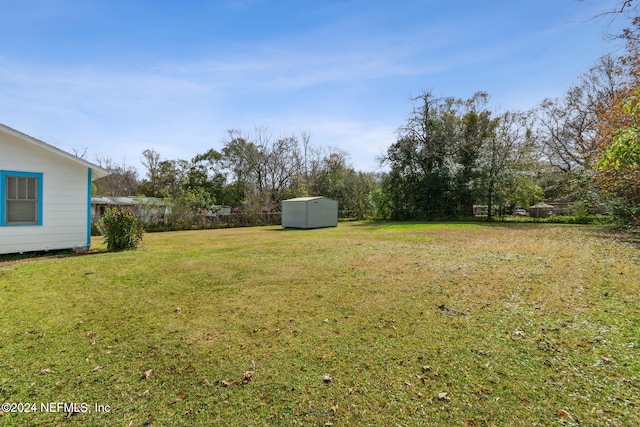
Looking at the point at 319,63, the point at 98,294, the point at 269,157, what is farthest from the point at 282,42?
the point at 269,157

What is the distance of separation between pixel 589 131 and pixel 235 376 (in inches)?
1154

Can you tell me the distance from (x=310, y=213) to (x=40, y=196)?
40.5 feet

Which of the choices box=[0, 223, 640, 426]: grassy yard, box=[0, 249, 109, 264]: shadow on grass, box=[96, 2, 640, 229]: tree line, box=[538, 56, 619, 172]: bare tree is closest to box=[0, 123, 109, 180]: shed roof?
box=[0, 249, 109, 264]: shadow on grass

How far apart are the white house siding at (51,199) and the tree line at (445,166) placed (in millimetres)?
9433

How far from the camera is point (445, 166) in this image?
23094mm

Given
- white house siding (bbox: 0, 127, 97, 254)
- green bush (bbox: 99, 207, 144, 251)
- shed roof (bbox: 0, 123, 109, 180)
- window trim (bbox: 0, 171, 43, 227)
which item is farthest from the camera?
green bush (bbox: 99, 207, 144, 251)

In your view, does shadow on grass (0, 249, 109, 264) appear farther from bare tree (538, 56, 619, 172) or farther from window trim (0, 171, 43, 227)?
bare tree (538, 56, 619, 172)

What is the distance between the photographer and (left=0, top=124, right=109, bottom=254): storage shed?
7.40 metres

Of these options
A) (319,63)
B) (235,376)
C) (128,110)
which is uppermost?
(319,63)

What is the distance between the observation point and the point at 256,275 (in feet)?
19.7

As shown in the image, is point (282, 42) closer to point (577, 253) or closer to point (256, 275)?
point (256, 275)

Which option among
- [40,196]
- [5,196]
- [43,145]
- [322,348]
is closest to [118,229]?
[40,196]

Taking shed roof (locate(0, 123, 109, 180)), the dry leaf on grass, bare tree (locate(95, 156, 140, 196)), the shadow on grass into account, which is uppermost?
bare tree (locate(95, 156, 140, 196))

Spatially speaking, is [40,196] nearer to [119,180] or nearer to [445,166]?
[445,166]
